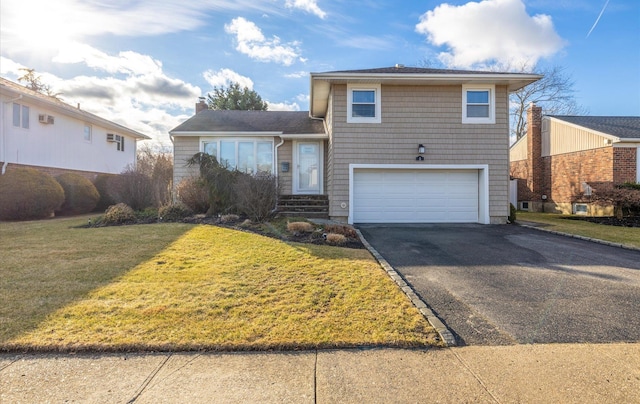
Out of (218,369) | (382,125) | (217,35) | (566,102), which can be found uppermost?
(566,102)

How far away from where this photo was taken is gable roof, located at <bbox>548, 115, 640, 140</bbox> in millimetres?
14633

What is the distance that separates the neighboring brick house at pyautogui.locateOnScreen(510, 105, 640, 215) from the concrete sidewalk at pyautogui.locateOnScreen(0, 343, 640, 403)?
14.8m

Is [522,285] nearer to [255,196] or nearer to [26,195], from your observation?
[255,196]

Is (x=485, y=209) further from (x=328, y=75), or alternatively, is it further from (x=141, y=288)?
(x=141, y=288)

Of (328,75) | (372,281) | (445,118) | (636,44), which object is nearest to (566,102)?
(636,44)

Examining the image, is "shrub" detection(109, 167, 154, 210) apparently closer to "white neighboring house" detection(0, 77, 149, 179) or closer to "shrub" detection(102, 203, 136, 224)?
"shrub" detection(102, 203, 136, 224)

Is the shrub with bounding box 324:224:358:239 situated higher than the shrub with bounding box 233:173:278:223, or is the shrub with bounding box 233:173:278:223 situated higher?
the shrub with bounding box 233:173:278:223

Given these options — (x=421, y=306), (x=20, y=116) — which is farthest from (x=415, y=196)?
(x=20, y=116)

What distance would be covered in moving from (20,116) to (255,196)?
13.0m

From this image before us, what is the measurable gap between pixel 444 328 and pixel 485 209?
30.7 ft

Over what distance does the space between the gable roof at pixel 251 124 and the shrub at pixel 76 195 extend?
527cm

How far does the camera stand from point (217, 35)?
39.2ft

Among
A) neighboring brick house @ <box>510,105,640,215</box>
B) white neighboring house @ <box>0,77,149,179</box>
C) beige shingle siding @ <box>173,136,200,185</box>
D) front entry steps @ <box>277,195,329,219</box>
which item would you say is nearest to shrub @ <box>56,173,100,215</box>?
white neighboring house @ <box>0,77,149,179</box>

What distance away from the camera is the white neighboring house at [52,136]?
14.0 meters
